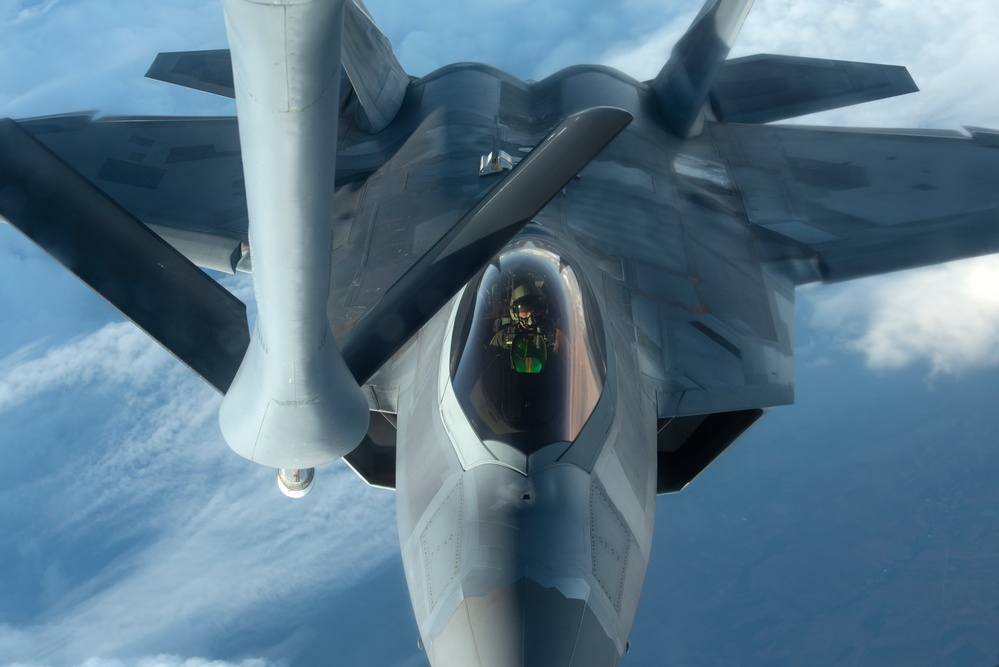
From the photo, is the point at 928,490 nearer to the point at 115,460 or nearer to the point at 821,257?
the point at 821,257

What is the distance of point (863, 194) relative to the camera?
37.0 ft

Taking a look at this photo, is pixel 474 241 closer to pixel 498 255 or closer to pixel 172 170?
pixel 498 255

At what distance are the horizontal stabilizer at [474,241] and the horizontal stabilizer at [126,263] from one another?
852 mm

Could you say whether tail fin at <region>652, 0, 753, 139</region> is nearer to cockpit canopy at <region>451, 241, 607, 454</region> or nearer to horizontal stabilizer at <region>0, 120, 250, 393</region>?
cockpit canopy at <region>451, 241, 607, 454</region>

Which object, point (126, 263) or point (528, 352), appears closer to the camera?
point (126, 263)

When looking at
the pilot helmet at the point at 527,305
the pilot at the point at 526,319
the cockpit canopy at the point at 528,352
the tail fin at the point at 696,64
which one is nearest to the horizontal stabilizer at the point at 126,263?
the cockpit canopy at the point at 528,352

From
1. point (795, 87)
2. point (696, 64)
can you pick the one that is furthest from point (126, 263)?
point (795, 87)

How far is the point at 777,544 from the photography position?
2539cm

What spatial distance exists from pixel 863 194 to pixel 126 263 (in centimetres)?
926

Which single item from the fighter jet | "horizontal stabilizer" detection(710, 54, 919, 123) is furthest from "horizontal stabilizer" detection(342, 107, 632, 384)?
"horizontal stabilizer" detection(710, 54, 919, 123)

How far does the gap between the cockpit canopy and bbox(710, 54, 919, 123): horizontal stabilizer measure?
7.06 metres

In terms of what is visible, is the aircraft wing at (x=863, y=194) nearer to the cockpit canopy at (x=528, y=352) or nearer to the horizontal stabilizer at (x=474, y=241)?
the cockpit canopy at (x=528, y=352)

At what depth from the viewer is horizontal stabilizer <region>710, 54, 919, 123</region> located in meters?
12.5

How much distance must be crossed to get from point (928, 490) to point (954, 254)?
2035 centimetres
